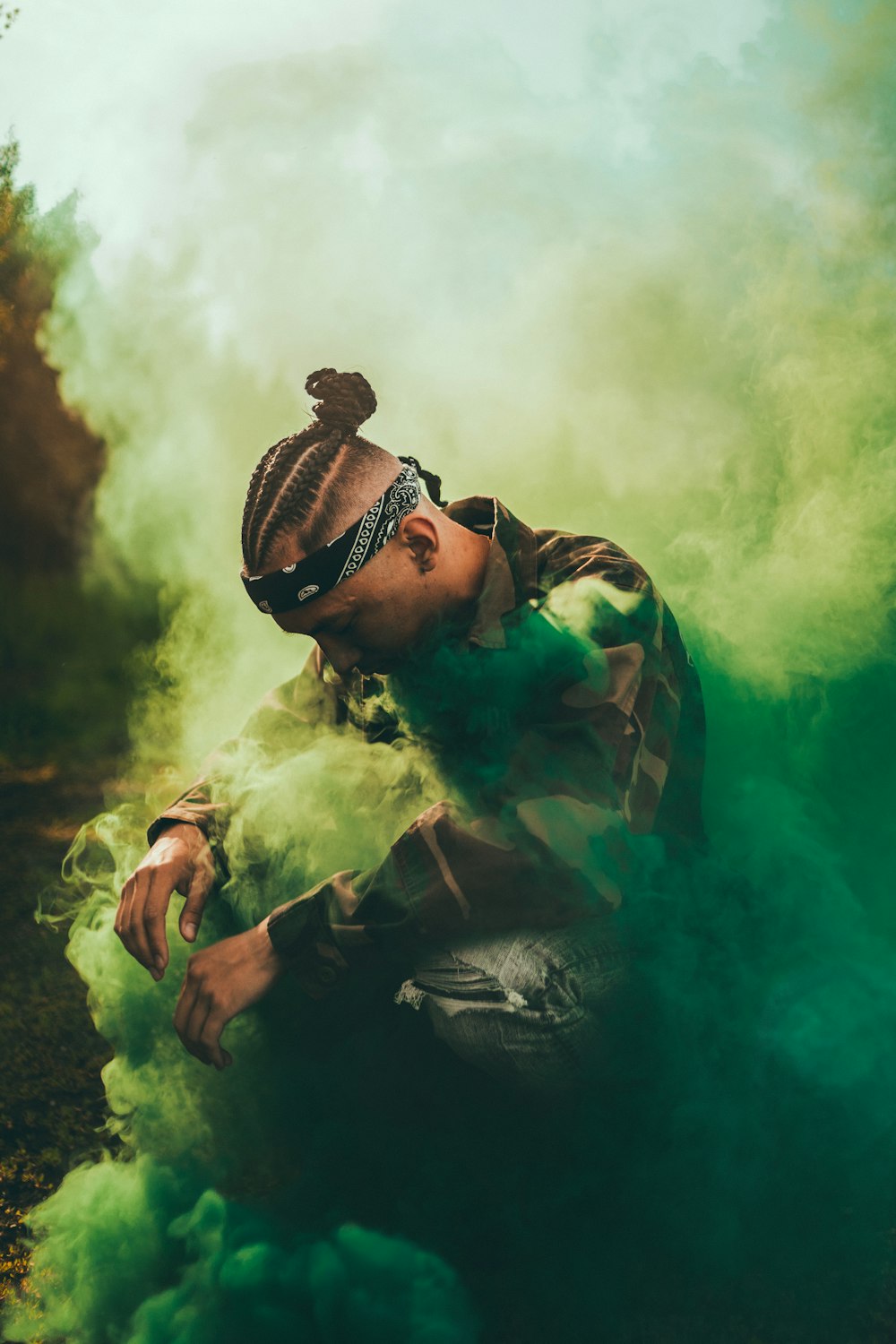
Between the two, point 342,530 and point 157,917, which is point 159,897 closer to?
point 157,917

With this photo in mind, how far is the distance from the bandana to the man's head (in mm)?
12

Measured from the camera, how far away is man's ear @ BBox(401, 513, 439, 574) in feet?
6.62

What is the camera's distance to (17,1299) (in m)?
1.87

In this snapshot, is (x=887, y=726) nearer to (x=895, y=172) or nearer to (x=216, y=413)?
(x=895, y=172)

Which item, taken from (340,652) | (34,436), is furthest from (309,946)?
(34,436)

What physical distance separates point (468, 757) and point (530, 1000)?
1.61 ft

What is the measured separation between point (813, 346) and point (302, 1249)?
2353 millimetres

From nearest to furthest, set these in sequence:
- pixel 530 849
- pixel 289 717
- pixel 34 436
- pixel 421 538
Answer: pixel 530 849 < pixel 421 538 < pixel 289 717 < pixel 34 436

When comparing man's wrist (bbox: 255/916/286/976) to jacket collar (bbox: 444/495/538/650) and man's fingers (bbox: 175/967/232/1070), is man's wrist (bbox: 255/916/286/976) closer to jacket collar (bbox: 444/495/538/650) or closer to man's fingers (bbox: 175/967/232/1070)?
man's fingers (bbox: 175/967/232/1070)

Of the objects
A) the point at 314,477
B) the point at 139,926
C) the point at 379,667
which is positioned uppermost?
the point at 314,477

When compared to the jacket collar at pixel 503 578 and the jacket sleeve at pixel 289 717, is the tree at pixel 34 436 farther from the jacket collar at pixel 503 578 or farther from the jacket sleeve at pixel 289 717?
the jacket collar at pixel 503 578

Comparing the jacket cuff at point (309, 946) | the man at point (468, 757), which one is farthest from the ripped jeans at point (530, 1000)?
the jacket cuff at point (309, 946)

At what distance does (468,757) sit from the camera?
6.50ft

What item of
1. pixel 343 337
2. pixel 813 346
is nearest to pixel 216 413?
pixel 343 337
